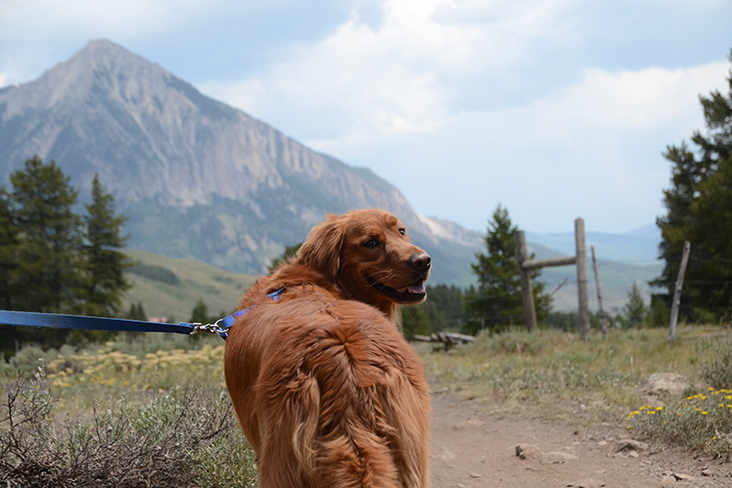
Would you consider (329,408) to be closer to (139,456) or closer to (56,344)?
(139,456)

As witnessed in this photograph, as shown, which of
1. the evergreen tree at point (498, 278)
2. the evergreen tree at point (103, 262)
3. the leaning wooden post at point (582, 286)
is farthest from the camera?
the evergreen tree at point (103, 262)

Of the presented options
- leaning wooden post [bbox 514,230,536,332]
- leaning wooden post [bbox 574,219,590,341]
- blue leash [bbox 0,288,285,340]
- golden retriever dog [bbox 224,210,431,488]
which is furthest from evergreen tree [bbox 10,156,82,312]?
golden retriever dog [bbox 224,210,431,488]

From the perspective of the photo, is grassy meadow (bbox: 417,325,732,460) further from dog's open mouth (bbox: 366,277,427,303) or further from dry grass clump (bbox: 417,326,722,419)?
dog's open mouth (bbox: 366,277,427,303)

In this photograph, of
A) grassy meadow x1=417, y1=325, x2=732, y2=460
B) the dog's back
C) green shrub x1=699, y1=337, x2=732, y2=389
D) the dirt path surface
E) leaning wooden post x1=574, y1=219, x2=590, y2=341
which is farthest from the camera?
leaning wooden post x1=574, y1=219, x2=590, y2=341

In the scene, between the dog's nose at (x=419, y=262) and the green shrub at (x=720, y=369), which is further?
the green shrub at (x=720, y=369)

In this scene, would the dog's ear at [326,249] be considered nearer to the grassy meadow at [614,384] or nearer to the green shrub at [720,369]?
the grassy meadow at [614,384]

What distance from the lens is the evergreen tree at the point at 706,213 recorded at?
1806 centimetres

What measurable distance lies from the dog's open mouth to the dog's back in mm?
777

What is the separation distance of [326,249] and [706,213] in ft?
71.8

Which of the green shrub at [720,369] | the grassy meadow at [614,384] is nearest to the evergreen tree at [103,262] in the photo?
the grassy meadow at [614,384]

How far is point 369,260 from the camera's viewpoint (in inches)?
105

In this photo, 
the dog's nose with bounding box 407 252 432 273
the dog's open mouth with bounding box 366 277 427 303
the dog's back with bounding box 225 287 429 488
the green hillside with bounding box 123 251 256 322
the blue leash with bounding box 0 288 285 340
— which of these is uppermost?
the dog's nose with bounding box 407 252 432 273

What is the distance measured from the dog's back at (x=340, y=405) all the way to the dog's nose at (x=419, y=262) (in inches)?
29.8

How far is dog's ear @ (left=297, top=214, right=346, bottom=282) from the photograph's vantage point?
2662mm
